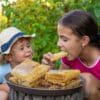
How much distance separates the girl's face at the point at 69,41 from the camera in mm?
2936

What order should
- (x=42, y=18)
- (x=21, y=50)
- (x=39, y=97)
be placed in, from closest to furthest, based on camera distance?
(x=39, y=97)
(x=21, y=50)
(x=42, y=18)

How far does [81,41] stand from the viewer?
3006mm

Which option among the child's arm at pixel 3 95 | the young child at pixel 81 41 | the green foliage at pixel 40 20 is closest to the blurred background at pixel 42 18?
the green foliage at pixel 40 20

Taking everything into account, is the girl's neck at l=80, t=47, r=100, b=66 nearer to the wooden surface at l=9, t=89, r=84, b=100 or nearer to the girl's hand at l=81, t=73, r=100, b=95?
the girl's hand at l=81, t=73, r=100, b=95

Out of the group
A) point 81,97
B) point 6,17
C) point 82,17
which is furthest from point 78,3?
point 81,97

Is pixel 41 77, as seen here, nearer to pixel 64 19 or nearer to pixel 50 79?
pixel 50 79

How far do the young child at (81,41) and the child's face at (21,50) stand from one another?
306 millimetres

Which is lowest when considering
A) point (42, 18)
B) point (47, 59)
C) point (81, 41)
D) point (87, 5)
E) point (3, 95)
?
point (3, 95)

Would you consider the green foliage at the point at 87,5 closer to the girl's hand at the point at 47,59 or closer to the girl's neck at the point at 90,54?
the girl's neck at the point at 90,54

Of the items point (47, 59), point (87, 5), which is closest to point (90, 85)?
point (47, 59)

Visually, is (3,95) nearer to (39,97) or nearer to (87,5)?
(39,97)

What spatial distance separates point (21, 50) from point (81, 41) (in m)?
0.55

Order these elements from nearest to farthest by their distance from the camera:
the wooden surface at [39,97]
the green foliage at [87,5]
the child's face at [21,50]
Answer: the wooden surface at [39,97], the child's face at [21,50], the green foliage at [87,5]

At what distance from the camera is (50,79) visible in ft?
7.94
